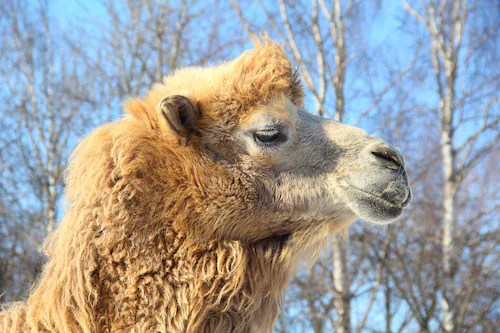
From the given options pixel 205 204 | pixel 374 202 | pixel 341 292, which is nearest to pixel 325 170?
pixel 374 202

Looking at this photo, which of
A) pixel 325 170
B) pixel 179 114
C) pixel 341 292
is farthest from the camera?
pixel 341 292

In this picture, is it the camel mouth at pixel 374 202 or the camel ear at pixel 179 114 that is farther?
the camel mouth at pixel 374 202

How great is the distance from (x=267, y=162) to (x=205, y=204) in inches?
18.8

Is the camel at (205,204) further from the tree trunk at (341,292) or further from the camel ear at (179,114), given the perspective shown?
the tree trunk at (341,292)

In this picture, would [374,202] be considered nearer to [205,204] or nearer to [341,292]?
[205,204]

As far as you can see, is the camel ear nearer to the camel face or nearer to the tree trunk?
the camel face

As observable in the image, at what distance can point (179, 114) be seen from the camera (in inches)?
131

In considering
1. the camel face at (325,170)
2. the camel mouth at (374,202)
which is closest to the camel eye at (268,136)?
the camel face at (325,170)

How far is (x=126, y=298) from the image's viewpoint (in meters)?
2.90

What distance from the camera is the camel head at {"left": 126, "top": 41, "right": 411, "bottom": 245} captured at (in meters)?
3.28

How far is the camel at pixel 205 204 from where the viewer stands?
2932 millimetres

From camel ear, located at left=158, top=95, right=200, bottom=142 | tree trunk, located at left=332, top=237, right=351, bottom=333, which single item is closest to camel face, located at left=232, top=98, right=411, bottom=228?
camel ear, located at left=158, top=95, right=200, bottom=142

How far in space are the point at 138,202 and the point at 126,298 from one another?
52cm

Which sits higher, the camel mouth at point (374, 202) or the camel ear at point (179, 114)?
the camel ear at point (179, 114)
